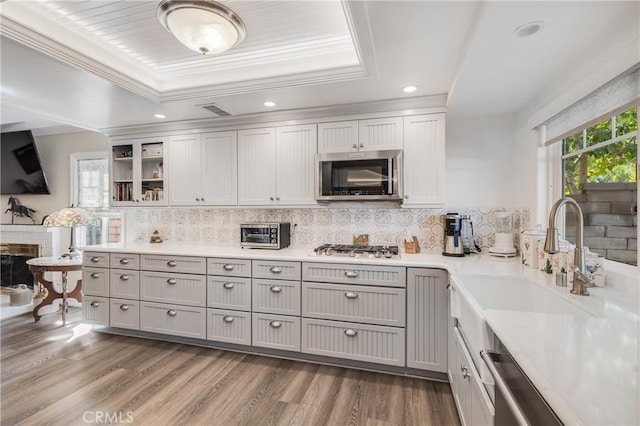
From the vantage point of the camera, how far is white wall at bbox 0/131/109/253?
13.8ft

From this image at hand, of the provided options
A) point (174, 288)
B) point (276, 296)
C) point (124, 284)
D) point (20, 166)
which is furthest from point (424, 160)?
point (20, 166)

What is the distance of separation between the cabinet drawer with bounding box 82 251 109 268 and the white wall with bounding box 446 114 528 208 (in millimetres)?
3535

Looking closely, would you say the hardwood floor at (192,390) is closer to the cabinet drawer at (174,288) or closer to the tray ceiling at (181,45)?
the cabinet drawer at (174,288)

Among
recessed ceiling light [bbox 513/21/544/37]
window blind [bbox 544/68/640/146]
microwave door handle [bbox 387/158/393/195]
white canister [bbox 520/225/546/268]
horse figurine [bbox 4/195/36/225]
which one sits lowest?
white canister [bbox 520/225/546/268]

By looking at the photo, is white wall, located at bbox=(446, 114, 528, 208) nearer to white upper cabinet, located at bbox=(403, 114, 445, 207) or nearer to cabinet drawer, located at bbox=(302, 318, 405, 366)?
white upper cabinet, located at bbox=(403, 114, 445, 207)

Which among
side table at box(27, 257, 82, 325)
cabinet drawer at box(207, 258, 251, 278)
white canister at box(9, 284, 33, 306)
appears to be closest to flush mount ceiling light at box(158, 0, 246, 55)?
cabinet drawer at box(207, 258, 251, 278)

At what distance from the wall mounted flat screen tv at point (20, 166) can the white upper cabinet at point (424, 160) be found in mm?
4931

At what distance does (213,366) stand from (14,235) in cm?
415

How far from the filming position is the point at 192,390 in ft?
7.25

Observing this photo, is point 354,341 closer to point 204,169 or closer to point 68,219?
point 204,169

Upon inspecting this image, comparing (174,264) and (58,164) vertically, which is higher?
(58,164)

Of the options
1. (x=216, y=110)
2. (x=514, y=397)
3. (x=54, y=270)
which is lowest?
(x=54, y=270)

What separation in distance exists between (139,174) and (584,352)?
12.9 feet

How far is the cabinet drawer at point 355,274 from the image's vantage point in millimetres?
2361
